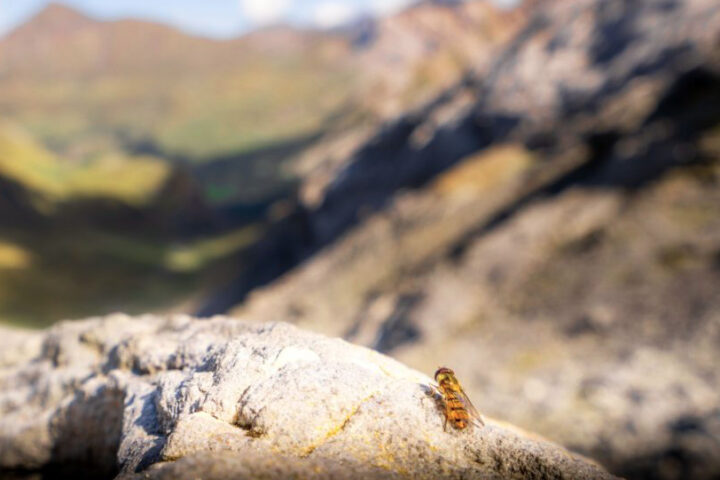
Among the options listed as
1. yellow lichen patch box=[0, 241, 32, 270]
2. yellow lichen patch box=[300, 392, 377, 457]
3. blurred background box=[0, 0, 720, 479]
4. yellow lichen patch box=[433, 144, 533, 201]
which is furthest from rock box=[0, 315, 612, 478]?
yellow lichen patch box=[0, 241, 32, 270]

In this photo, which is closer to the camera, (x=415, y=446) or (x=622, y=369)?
(x=415, y=446)

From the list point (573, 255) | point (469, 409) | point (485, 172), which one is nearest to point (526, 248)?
point (573, 255)

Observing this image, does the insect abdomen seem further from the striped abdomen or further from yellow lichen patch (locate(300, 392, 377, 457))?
yellow lichen patch (locate(300, 392, 377, 457))

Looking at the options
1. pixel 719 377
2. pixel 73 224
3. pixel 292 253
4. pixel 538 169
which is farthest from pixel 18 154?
pixel 719 377

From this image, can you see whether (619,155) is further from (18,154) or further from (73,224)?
(18,154)

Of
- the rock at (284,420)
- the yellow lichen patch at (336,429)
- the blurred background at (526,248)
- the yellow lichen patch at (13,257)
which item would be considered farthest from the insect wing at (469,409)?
the yellow lichen patch at (13,257)

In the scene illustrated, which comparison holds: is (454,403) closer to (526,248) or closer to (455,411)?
(455,411)
